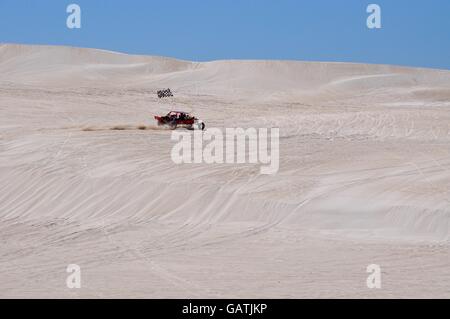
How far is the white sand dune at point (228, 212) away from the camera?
1085 cm

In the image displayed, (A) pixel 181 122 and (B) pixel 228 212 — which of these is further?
(A) pixel 181 122

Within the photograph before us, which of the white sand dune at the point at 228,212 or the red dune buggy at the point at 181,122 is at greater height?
the red dune buggy at the point at 181,122

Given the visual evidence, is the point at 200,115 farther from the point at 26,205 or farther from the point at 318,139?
the point at 26,205

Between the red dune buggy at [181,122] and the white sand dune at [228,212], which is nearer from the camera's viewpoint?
the white sand dune at [228,212]

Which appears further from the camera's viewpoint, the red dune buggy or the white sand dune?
the red dune buggy

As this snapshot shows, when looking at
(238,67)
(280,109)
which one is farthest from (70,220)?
(238,67)

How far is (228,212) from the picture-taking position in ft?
50.1

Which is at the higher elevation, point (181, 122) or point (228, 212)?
point (181, 122)

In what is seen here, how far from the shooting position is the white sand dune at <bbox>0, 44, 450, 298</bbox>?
35.6ft

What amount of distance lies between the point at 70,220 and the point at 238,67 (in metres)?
56.7

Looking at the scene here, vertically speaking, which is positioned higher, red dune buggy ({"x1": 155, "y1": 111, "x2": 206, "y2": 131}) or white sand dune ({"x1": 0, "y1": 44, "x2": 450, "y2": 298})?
red dune buggy ({"x1": 155, "y1": 111, "x2": 206, "y2": 131})
